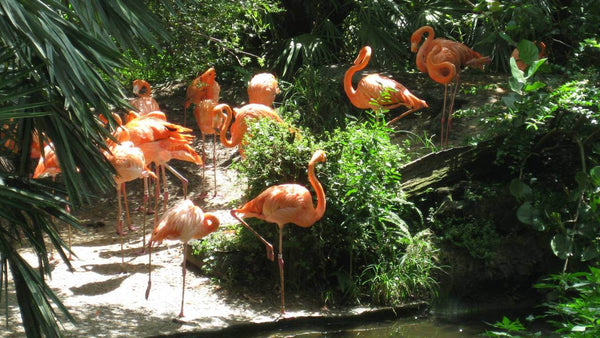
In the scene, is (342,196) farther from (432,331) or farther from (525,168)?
(525,168)

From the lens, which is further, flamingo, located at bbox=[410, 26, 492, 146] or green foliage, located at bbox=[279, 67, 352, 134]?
green foliage, located at bbox=[279, 67, 352, 134]

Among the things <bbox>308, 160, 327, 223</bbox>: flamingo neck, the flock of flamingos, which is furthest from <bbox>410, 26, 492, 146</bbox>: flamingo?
<bbox>308, 160, 327, 223</bbox>: flamingo neck

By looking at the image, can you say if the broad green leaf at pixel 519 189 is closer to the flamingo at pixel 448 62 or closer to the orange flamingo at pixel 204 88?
the flamingo at pixel 448 62

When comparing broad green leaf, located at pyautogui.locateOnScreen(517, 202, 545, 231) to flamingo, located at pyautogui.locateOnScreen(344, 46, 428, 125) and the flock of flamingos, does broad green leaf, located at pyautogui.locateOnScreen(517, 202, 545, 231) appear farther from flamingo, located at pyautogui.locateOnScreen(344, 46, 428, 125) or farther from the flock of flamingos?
flamingo, located at pyautogui.locateOnScreen(344, 46, 428, 125)

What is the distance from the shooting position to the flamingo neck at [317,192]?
18.9 ft

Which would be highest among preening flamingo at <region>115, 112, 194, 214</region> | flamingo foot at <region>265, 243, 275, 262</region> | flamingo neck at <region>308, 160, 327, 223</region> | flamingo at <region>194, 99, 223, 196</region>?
flamingo at <region>194, 99, 223, 196</region>

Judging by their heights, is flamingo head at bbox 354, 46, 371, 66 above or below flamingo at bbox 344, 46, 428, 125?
above

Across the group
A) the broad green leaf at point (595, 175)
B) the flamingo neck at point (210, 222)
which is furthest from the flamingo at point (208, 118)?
the broad green leaf at point (595, 175)

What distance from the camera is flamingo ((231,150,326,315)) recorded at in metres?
5.66

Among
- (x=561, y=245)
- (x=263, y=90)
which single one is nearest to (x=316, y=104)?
(x=263, y=90)

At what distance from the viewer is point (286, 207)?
5652 millimetres

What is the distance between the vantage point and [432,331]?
562cm

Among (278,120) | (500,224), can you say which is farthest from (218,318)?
(500,224)

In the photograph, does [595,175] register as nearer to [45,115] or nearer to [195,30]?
[45,115]
